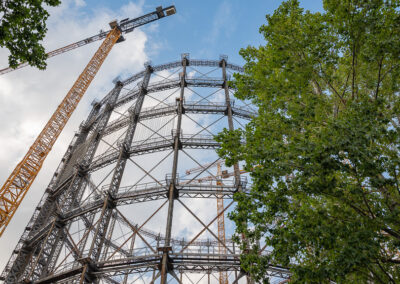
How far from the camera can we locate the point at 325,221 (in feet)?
16.7

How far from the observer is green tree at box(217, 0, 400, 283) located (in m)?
4.70

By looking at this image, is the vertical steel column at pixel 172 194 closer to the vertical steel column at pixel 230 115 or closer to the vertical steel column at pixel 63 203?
the vertical steel column at pixel 230 115

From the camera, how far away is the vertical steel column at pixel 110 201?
10734mm

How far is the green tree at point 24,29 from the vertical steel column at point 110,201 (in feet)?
25.0

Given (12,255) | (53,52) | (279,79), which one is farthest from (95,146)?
(53,52)

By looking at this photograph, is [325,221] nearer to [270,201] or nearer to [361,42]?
[270,201]

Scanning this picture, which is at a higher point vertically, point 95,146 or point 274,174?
point 95,146

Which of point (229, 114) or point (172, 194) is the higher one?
point (229, 114)

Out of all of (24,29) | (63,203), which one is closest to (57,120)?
(63,203)

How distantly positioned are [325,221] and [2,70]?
3531 cm

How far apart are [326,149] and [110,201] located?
1035cm

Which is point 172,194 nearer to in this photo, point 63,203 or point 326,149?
point 63,203

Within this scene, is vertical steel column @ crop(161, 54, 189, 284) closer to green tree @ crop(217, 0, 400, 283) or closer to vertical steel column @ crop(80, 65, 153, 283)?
vertical steel column @ crop(80, 65, 153, 283)

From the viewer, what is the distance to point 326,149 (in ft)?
15.7
